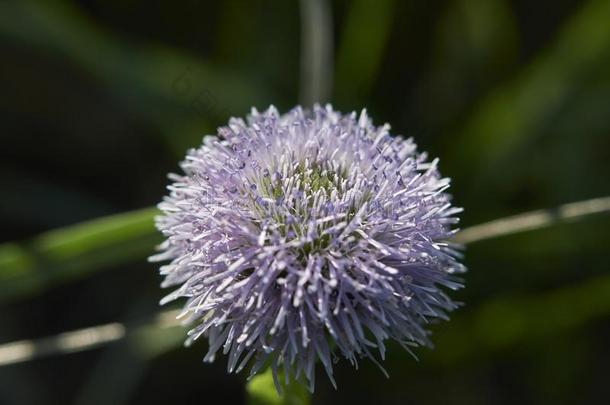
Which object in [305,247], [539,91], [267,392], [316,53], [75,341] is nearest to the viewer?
[305,247]

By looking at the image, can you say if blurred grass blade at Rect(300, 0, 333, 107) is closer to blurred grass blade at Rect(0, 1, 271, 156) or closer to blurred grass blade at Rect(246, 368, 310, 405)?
blurred grass blade at Rect(0, 1, 271, 156)

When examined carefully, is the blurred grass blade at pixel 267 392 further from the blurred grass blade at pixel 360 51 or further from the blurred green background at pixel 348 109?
the blurred grass blade at pixel 360 51

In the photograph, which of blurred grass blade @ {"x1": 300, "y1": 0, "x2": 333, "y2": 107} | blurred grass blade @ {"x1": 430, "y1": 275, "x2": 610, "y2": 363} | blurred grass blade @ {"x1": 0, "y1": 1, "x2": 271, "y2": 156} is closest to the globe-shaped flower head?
blurred grass blade @ {"x1": 300, "y1": 0, "x2": 333, "y2": 107}

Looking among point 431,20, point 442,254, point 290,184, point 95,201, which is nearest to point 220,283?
point 290,184

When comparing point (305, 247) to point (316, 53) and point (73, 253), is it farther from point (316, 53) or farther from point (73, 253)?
point (316, 53)

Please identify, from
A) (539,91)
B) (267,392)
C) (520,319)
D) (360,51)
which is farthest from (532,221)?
(360,51)

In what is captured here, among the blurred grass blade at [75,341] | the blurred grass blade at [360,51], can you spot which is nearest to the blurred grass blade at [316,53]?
the blurred grass blade at [360,51]
